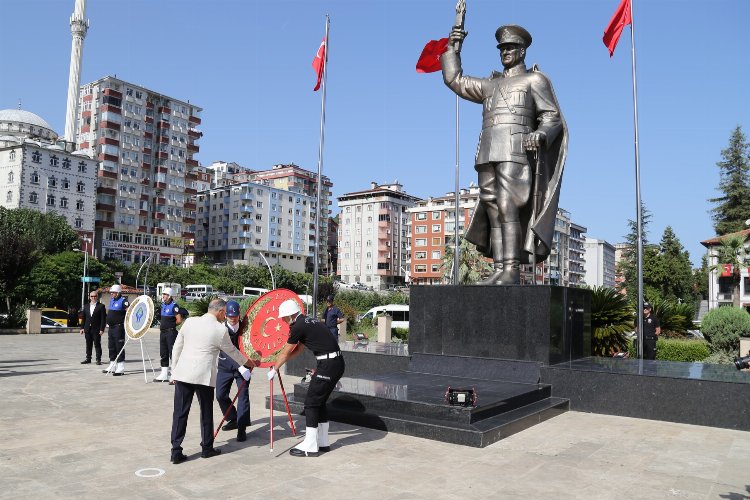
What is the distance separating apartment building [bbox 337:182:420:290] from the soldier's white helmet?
3993 inches

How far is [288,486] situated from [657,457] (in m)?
4.22

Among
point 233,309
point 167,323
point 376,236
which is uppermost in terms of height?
point 376,236

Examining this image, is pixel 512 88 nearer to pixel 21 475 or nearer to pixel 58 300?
pixel 21 475

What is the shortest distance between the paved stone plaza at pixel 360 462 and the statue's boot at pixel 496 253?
8.80ft

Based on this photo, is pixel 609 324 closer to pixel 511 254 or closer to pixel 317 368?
pixel 511 254

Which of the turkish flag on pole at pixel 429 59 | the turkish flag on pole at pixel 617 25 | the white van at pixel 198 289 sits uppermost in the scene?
the turkish flag on pole at pixel 617 25

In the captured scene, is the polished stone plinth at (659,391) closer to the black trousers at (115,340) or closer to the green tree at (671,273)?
the black trousers at (115,340)

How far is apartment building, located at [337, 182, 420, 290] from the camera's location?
360 ft

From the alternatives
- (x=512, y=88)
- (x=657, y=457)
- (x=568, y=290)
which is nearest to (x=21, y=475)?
(x=657, y=457)

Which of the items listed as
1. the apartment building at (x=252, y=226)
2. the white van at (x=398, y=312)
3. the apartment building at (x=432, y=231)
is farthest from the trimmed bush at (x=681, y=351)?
the apartment building at (x=252, y=226)

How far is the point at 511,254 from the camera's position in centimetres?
1055

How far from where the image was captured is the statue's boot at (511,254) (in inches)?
413

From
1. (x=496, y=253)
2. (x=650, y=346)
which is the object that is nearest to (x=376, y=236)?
(x=650, y=346)

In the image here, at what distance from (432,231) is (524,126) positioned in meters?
89.4
